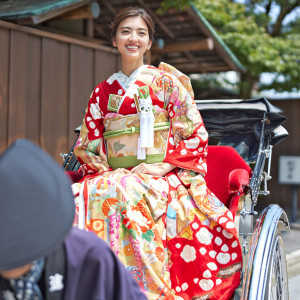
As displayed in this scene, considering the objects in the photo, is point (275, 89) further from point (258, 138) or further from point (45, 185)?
point (45, 185)

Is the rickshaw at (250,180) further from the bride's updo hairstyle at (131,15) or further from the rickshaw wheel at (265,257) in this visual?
the bride's updo hairstyle at (131,15)

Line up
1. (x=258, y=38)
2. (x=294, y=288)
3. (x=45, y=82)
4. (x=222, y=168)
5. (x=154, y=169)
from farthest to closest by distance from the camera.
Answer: (x=258, y=38) → (x=45, y=82) → (x=294, y=288) → (x=222, y=168) → (x=154, y=169)

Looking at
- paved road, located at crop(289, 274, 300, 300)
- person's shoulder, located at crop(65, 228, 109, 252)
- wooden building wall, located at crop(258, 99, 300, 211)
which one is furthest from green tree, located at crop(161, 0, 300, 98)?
person's shoulder, located at crop(65, 228, 109, 252)

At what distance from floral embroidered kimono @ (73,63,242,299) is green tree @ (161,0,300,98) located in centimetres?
624

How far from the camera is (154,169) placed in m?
2.54

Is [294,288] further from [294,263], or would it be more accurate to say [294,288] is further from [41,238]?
[41,238]

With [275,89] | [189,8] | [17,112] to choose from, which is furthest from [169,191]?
[275,89]

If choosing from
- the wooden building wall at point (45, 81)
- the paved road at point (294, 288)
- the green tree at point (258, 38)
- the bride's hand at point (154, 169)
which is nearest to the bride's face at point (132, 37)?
the bride's hand at point (154, 169)

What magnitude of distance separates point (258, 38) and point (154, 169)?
23.6ft

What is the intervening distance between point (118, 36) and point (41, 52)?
332 centimetres

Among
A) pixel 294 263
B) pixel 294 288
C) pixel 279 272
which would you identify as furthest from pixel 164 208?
pixel 294 263

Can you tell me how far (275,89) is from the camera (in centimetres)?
1108

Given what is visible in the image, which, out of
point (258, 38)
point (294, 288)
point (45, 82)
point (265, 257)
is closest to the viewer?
point (265, 257)

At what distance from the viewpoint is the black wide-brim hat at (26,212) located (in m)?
0.97
